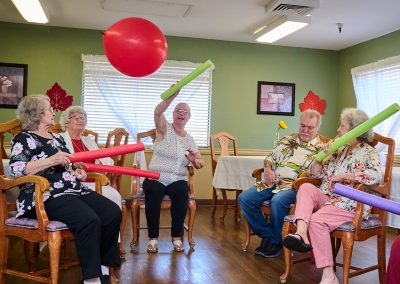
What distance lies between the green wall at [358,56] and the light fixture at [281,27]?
129cm

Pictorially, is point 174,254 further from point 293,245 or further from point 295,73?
point 295,73

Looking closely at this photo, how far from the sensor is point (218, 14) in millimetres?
4668

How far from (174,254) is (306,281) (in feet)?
3.37

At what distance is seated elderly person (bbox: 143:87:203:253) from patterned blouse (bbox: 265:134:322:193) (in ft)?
2.02

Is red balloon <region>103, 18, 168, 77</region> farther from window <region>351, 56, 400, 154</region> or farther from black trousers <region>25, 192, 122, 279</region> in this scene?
window <region>351, 56, 400, 154</region>

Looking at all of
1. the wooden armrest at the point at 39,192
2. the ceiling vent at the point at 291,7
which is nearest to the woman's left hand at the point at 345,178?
the wooden armrest at the point at 39,192

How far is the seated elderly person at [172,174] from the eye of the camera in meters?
3.18

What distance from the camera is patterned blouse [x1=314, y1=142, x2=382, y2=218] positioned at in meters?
2.40

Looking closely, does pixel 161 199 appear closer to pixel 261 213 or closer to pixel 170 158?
pixel 170 158

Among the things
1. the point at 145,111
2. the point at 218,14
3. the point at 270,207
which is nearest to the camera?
the point at 270,207

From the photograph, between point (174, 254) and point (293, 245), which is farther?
point (174, 254)

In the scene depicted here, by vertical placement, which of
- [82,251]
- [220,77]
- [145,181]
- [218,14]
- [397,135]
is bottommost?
[82,251]

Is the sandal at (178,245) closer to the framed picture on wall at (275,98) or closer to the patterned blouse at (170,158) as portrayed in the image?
the patterned blouse at (170,158)

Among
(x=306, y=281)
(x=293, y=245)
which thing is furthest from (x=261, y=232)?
(x=293, y=245)
